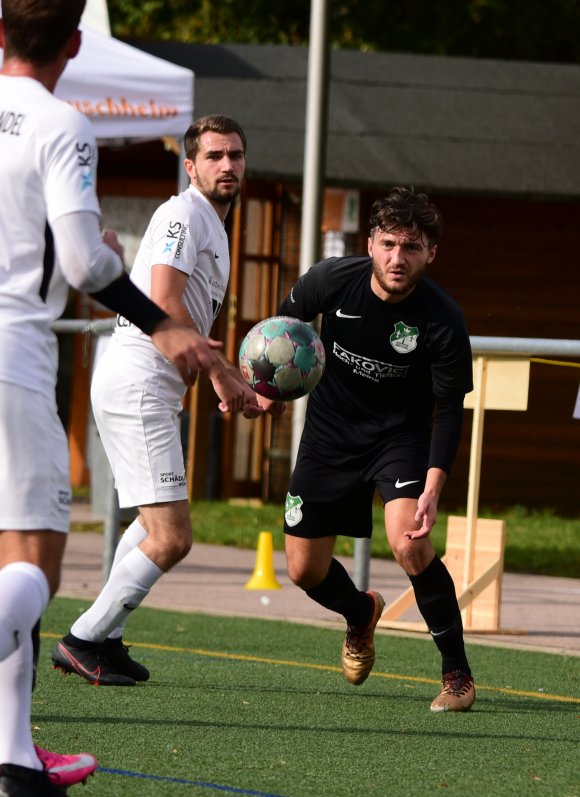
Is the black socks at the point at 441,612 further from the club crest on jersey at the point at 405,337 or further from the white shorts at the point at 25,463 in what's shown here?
the white shorts at the point at 25,463

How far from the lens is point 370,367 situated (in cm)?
646

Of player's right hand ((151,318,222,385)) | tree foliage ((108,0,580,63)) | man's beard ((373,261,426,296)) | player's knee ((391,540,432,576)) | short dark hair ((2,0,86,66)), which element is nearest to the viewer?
short dark hair ((2,0,86,66))

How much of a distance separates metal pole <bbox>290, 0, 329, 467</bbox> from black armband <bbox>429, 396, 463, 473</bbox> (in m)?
4.81

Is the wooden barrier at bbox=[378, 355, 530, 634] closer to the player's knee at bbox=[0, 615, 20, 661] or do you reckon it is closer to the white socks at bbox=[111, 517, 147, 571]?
the white socks at bbox=[111, 517, 147, 571]

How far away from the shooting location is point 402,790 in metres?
4.70

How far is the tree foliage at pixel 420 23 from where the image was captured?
936 inches

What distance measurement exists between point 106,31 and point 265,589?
560 centimetres

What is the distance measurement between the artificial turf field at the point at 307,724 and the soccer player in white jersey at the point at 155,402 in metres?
0.26

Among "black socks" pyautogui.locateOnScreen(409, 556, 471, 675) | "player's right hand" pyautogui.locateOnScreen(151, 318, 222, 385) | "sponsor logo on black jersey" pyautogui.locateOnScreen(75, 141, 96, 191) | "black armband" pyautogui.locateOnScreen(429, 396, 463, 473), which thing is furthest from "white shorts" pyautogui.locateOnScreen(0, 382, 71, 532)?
"black socks" pyautogui.locateOnScreen(409, 556, 471, 675)

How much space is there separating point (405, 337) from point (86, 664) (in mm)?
1858

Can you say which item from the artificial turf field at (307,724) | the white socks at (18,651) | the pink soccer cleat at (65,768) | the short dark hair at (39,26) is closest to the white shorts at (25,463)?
the white socks at (18,651)

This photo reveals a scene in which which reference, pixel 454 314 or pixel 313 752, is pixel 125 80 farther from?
pixel 313 752

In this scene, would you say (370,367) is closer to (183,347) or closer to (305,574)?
(305,574)

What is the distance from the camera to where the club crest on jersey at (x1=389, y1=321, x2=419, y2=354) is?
6.36 meters
